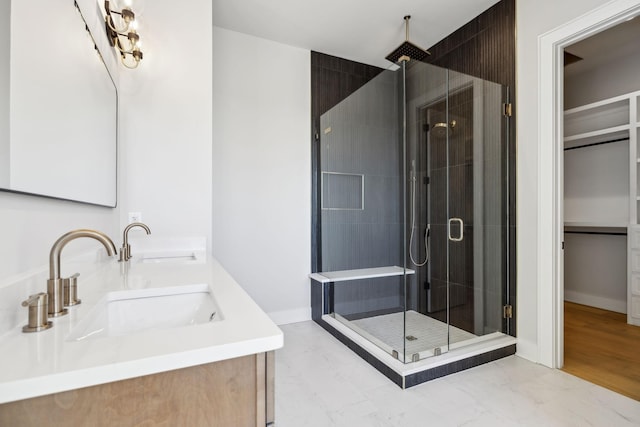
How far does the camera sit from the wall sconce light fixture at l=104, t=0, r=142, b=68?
1.55 m

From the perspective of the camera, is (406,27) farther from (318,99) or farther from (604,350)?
(604,350)

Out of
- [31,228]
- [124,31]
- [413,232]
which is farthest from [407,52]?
[31,228]

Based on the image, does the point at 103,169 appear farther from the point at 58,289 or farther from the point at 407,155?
the point at 407,155

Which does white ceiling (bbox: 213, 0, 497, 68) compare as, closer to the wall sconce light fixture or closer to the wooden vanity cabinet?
the wall sconce light fixture

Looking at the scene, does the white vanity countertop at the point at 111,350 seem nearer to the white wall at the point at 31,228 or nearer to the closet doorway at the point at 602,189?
the white wall at the point at 31,228

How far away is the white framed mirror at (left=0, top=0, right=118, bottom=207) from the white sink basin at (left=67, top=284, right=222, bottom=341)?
357 millimetres

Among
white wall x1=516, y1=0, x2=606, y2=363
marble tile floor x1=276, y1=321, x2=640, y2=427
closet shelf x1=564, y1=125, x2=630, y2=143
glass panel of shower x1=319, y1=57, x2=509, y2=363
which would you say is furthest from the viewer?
closet shelf x1=564, y1=125, x2=630, y2=143

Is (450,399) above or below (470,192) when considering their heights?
below

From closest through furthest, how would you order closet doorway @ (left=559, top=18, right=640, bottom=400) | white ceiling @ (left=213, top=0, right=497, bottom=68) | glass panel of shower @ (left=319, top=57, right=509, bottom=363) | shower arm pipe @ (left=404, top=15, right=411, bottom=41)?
glass panel of shower @ (left=319, top=57, right=509, bottom=363) → white ceiling @ (left=213, top=0, right=497, bottom=68) → shower arm pipe @ (left=404, top=15, right=411, bottom=41) → closet doorway @ (left=559, top=18, right=640, bottom=400)

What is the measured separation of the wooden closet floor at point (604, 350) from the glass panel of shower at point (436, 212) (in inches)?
20.1

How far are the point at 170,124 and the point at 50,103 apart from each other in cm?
124

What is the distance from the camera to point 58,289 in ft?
2.27

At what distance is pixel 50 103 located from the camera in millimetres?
852

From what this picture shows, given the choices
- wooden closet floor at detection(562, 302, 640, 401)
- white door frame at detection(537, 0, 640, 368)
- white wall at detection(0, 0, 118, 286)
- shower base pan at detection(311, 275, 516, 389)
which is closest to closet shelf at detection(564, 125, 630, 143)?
white door frame at detection(537, 0, 640, 368)
